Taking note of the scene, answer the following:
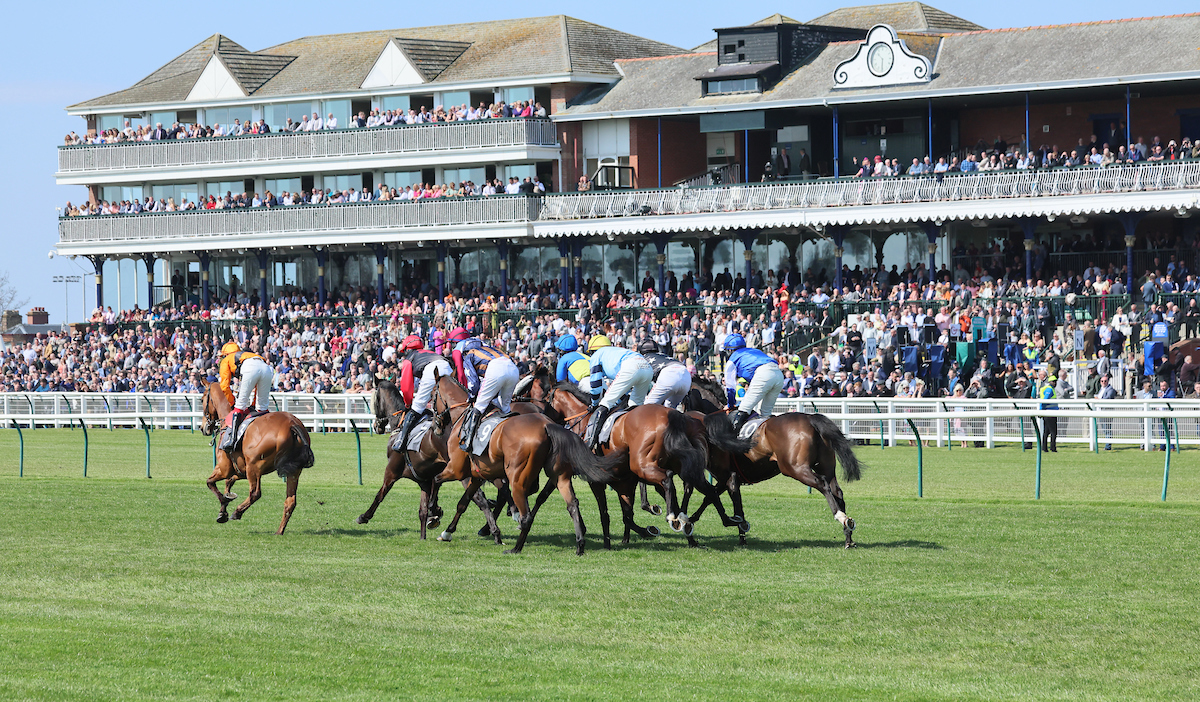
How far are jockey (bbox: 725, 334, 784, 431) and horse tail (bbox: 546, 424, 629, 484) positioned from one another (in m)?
1.64

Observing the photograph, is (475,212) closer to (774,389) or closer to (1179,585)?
(774,389)

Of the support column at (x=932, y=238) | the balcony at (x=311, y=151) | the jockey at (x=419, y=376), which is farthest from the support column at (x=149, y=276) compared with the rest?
the jockey at (x=419, y=376)

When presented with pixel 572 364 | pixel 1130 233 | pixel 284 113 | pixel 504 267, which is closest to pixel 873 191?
pixel 1130 233

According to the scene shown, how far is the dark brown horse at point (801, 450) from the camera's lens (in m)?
11.8

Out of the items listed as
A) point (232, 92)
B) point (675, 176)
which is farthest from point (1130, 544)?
point (232, 92)

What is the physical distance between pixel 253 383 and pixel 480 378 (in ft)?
6.62

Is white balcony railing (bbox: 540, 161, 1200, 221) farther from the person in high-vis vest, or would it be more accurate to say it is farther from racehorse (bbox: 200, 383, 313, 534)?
racehorse (bbox: 200, 383, 313, 534)

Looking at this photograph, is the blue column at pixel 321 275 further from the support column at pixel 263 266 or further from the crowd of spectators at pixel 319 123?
the crowd of spectators at pixel 319 123

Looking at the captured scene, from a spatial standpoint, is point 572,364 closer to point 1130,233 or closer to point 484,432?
point 484,432

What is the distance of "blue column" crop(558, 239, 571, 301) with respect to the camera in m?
39.5

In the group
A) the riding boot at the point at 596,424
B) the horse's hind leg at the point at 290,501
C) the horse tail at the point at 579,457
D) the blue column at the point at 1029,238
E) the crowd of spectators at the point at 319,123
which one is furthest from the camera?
the crowd of spectators at the point at 319,123

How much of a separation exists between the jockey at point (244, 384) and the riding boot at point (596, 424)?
9.75 feet

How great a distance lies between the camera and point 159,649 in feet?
25.7

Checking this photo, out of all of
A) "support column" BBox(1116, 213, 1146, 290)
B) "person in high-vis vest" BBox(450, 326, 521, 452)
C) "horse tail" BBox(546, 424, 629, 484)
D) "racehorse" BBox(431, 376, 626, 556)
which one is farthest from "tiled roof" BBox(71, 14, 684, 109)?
"horse tail" BBox(546, 424, 629, 484)
